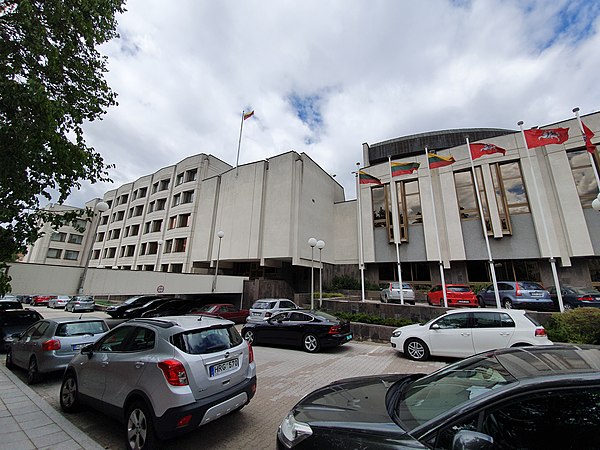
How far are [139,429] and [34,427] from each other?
2.17m

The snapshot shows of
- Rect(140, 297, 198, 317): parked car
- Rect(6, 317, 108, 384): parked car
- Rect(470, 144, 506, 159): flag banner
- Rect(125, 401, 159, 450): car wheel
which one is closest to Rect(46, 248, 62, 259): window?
Rect(140, 297, 198, 317): parked car

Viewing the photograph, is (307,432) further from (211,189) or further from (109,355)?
(211,189)

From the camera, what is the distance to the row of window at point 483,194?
18891 mm

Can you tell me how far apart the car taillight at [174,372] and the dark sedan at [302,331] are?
6243 mm

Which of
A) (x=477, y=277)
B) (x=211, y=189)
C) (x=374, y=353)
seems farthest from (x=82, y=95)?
(x=477, y=277)

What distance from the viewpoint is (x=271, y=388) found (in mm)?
5582

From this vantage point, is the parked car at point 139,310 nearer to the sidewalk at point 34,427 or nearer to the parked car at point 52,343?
the parked car at point 52,343

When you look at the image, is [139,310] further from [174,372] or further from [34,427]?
[174,372]

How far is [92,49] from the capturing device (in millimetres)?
6246

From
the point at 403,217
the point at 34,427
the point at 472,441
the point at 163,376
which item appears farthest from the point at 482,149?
the point at 34,427

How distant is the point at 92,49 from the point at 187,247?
76.1ft

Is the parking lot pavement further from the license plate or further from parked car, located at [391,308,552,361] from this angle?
the license plate

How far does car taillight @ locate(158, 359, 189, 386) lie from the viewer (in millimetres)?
3201

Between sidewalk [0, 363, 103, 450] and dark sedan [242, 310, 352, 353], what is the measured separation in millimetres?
6152
